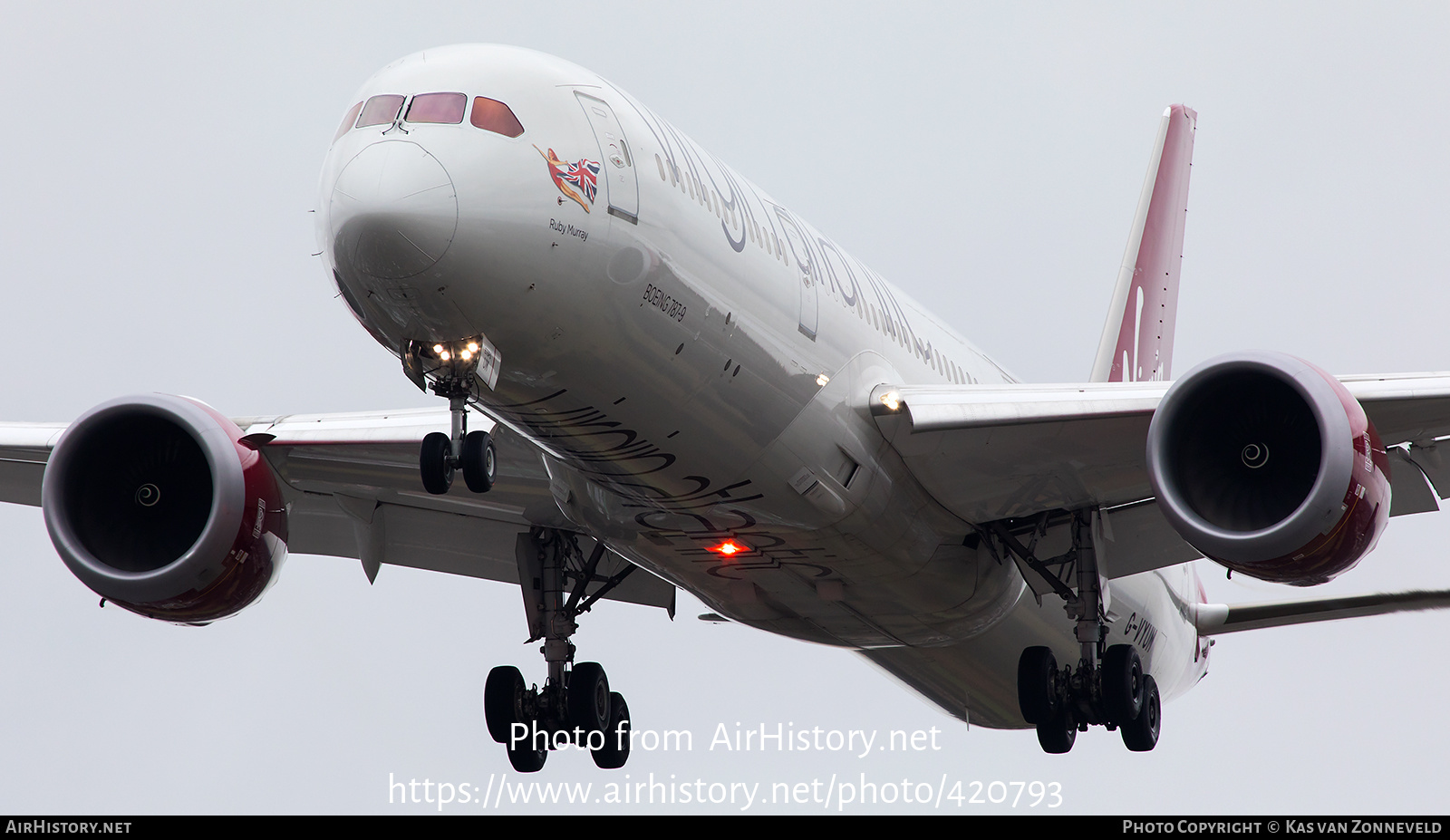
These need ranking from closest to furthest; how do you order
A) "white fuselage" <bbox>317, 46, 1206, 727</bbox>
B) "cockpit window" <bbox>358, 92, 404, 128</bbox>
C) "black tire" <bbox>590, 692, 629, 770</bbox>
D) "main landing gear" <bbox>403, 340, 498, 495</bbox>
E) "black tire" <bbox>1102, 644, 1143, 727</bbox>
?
1. "white fuselage" <bbox>317, 46, 1206, 727</bbox>
2. "cockpit window" <bbox>358, 92, 404, 128</bbox>
3. "main landing gear" <bbox>403, 340, 498, 495</bbox>
4. "black tire" <bbox>1102, 644, 1143, 727</bbox>
5. "black tire" <bbox>590, 692, 629, 770</bbox>

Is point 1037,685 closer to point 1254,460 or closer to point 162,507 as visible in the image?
point 1254,460

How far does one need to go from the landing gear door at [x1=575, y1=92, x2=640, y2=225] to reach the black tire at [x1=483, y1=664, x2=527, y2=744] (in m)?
7.54

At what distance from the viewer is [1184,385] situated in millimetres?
15523

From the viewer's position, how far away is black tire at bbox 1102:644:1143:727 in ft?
63.4

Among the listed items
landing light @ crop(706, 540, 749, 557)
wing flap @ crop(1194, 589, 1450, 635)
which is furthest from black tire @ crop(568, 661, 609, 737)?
wing flap @ crop(1194, 589, 1450, 635)

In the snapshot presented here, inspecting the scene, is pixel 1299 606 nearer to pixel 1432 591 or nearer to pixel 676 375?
pixel 1432 591

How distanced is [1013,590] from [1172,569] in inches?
196

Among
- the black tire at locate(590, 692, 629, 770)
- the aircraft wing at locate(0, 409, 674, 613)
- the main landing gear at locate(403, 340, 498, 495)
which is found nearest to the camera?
the main landing gear at locate(403, 340, 498, 495)

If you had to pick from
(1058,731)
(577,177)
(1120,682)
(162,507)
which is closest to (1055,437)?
(1120,682)

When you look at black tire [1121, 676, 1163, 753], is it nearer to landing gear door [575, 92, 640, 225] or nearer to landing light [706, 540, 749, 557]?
landing light [706, 540, 749, 557]

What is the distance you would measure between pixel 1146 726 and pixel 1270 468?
500 cm

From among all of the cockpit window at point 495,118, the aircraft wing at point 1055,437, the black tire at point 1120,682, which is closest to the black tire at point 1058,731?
the black tire at point 1120,682

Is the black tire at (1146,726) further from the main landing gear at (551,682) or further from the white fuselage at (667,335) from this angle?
the main landing gear at (551,682)

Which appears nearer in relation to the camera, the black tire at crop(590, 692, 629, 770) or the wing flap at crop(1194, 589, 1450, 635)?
the wing flap at crop(1194, 589, 1450, 635)
